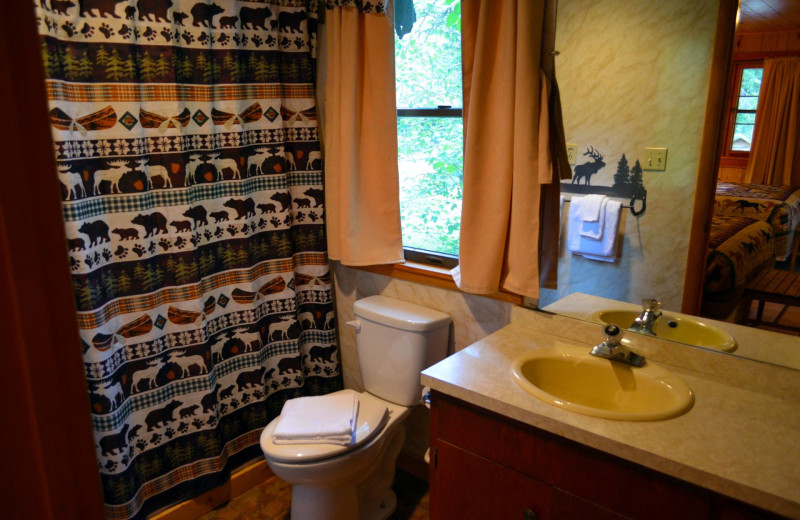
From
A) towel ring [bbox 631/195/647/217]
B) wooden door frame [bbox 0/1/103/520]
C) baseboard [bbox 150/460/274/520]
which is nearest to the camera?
wooden door frame [bbox 0/1/103/520]

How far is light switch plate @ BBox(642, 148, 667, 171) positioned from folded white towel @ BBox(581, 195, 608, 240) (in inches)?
6.4

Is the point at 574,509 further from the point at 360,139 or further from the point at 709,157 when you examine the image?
the point at 360,139

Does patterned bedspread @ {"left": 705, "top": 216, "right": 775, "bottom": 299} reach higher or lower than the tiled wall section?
higher

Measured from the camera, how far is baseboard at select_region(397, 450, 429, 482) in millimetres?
2439

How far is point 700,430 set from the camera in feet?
4.17

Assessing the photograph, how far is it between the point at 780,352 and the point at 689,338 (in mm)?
224

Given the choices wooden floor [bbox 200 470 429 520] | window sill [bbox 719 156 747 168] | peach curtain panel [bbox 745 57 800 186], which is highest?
peach curtain panel [bbox 745 57 800 186]

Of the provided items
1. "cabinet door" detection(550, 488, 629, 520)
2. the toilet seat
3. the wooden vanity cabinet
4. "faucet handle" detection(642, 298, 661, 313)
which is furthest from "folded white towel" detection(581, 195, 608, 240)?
the toilet seat

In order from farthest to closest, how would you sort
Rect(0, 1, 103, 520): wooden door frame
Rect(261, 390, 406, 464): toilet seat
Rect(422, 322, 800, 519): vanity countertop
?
Rect(261, 390, 406, 464): toilet seat → Rect(422, 322, 800, 519): vanity countertop → Rect(0, 1, 103, 520): wooden door frame

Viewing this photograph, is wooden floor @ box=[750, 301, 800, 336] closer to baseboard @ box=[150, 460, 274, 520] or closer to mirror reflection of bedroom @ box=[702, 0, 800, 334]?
mirror reflection of bedroom @ box=[702, 0, 800, 334]

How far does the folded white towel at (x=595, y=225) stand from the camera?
1.72 metres

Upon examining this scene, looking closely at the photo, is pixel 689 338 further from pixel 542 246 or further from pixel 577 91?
pixel 577 91

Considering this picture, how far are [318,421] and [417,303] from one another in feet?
2.12

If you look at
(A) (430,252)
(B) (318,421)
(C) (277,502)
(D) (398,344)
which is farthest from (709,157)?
(C) (277,502)
